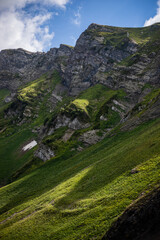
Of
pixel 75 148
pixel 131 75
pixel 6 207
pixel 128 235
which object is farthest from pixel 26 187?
pixel 131 75

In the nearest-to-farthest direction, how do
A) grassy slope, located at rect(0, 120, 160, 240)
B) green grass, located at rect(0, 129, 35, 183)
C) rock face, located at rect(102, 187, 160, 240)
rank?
rock face, located at rect(102, 187, 160, 240) < grassy slope, located at rect(0, 120, 160, 240) < green grass, located at rect(0, 129, 35, 183)

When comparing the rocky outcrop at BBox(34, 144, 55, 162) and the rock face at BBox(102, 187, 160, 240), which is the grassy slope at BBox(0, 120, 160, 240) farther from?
the rocky outcrop at BBox(34, 144, 55, 162)

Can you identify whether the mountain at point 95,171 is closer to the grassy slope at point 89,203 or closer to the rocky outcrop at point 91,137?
the grassy slope at point 89,203

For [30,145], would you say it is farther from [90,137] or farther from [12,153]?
[90,137]

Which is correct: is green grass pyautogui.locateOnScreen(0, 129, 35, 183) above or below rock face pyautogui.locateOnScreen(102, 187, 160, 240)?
above


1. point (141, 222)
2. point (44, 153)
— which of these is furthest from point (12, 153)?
point (141, 222)

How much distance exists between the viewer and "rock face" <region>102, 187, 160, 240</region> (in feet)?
52.0

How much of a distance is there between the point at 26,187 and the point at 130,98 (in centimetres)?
10427

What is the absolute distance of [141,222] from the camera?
1700cm

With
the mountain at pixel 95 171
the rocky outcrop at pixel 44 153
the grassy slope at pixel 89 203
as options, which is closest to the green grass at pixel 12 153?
the mountain at pixel 95 171

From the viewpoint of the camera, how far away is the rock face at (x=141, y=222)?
15.8 meters

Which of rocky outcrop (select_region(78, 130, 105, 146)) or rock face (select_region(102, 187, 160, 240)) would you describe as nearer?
rock face (select_region(102, 187, 160, 240))

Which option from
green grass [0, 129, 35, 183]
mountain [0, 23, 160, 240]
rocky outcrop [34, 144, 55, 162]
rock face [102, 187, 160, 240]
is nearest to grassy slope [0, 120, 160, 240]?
mountain [0, 23, 160, 240]

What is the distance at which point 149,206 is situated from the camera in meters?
17.1
